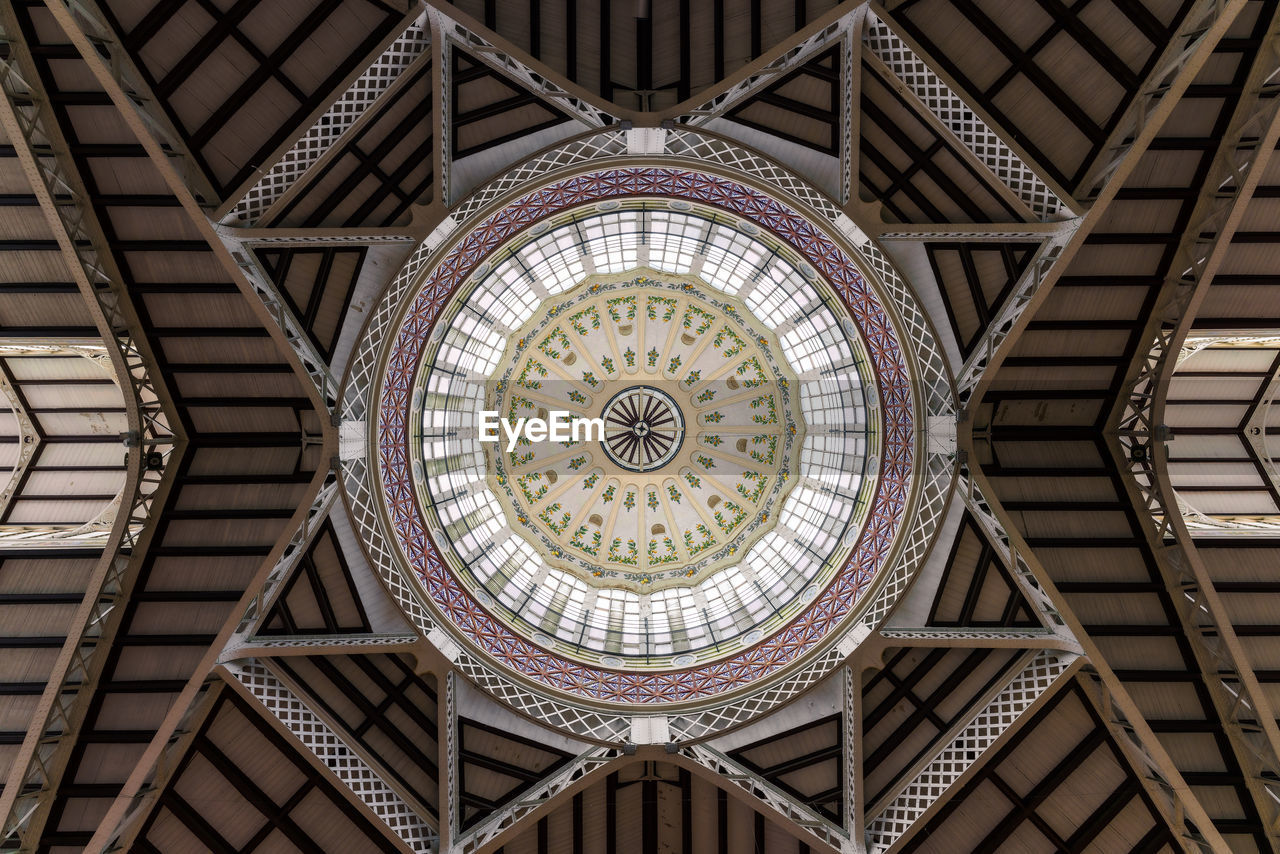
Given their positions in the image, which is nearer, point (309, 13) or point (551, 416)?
point (309, 13)

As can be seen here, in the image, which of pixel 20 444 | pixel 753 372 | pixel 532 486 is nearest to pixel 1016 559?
pixel 753 372

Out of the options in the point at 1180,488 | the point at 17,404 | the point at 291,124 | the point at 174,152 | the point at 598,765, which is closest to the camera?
the point at 174,152

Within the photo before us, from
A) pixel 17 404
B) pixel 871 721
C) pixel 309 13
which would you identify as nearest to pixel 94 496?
pixel 17 404

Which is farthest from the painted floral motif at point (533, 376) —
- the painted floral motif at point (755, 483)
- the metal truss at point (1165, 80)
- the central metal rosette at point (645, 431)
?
the metal truss at point (1165, 80)

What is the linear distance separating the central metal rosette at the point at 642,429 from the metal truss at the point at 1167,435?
12.8m

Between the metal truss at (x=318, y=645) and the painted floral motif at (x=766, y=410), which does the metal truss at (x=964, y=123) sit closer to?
A: the painted floral motif at (x=766, y=410)

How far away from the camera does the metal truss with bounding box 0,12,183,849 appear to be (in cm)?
1280

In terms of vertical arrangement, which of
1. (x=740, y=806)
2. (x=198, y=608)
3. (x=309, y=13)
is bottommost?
(x=740, y=806)

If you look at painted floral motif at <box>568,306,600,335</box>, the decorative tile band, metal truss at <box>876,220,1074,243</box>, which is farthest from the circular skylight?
metal truss at <box>876,220,1074,243</box>

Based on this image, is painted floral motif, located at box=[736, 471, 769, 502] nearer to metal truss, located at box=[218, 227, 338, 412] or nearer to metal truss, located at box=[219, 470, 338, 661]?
metal truss, located at box=[219, 470, 338, 661]

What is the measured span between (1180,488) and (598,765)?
1703cm

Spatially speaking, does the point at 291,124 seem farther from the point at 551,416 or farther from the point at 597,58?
the point at 551,416

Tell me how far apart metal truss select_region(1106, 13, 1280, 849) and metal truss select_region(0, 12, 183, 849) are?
70.5 ft

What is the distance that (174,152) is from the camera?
1306 centimetres
